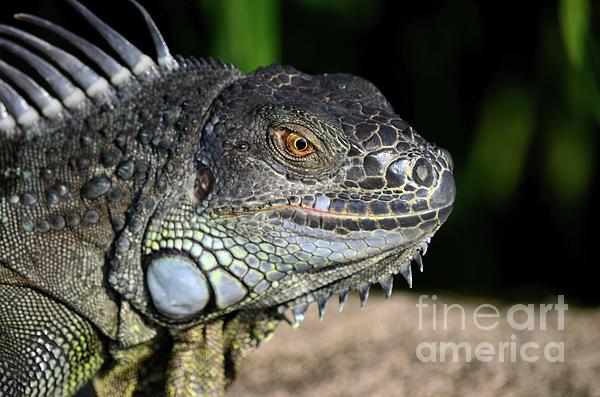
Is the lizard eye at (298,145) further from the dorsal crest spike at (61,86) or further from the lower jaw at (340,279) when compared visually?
the dorsal crest spike at (61,86)

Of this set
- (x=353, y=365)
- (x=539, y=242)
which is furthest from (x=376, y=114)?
Result: (x=539, y=242)

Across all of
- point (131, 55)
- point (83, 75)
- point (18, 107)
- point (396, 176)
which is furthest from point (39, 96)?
point (396, 176)

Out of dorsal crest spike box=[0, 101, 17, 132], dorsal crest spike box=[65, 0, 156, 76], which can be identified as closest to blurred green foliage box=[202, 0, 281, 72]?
dorsal crest spike box=[65, 0, 156, 76]

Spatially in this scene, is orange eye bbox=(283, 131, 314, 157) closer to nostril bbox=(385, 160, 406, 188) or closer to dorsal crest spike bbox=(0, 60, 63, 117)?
nostril bbox=(385, 160, 406, 188)

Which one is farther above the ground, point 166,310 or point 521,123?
point 521,123

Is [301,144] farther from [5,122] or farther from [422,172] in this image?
[5,122]

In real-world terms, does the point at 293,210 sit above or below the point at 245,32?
below

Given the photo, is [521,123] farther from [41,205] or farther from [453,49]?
[41,205]
